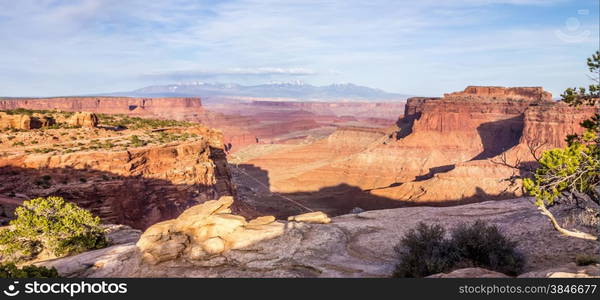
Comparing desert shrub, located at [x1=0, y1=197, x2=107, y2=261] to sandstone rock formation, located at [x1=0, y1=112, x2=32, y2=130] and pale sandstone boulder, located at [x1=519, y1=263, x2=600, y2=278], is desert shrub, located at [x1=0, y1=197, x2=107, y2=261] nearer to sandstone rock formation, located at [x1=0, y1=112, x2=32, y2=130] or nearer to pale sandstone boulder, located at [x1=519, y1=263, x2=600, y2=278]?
sandstone rock formation, located at [x1=0, y1=112, x2=32, y2=130]

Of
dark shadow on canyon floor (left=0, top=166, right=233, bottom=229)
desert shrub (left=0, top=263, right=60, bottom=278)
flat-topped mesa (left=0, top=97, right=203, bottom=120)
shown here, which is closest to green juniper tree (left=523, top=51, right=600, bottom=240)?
desert shrub (left=0, top=263, right=60, bottom=278)

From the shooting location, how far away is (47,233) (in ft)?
53.4

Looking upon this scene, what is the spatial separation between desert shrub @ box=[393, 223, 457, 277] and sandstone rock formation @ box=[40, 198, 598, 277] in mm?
758

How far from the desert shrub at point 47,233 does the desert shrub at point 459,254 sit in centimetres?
1322

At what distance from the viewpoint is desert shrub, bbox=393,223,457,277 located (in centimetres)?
1087

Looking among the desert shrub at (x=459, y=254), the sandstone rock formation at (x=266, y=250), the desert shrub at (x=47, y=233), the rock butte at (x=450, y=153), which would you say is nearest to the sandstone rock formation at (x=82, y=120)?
the desert shrub at (x=47, y=233)

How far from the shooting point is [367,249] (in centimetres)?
1434

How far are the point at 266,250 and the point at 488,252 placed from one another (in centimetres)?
701

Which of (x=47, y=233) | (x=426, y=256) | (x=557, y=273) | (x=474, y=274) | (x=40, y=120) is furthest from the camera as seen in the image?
(x=40, y=120)

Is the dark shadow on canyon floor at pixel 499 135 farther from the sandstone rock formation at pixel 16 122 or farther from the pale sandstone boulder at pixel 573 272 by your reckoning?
the sandstone rock formation at pixel 16 122

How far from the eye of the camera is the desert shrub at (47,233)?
1585cm

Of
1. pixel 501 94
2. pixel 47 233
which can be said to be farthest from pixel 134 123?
pixel 501 94

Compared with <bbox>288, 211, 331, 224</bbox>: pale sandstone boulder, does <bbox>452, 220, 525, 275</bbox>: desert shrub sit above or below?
above

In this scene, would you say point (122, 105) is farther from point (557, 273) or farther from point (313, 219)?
point (557, 273)
